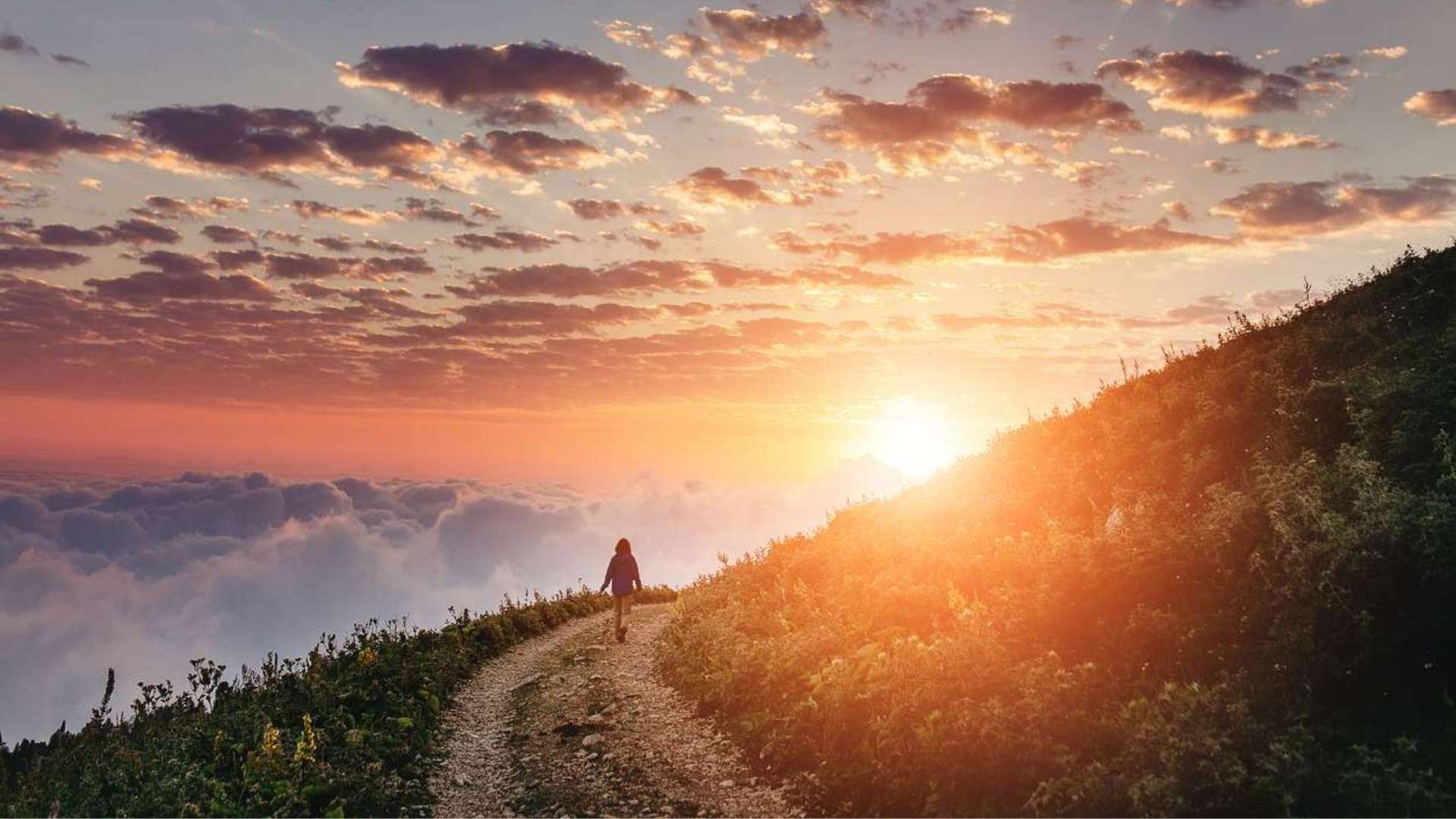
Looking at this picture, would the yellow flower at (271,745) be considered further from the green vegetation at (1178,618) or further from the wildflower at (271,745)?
the green vegetation at (1178,618)

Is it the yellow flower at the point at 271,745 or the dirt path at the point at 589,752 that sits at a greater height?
the yellow flower at the point at 271,745

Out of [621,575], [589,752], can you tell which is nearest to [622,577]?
[621,575]

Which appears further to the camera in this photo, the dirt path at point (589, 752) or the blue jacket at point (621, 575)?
the blue jacket at point (621, 575)

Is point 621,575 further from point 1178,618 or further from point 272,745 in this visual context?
point 1178,618

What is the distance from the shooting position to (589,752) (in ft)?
48.0

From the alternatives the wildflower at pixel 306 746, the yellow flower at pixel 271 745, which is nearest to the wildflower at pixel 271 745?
Answer: the yellow flower at pixel 271 745

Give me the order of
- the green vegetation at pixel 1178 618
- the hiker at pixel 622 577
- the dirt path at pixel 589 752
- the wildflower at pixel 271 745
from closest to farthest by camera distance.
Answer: the green vegetation at pixel 1178 618 < the dirt path at pixel 589 752 < the wildflower at pixel 271 745 < the hiker at pixel 622 577

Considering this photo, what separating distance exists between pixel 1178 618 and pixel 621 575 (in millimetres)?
16296

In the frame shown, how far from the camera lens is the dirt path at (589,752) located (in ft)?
40.5

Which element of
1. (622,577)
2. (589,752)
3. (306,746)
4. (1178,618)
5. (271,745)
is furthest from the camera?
(622,577)

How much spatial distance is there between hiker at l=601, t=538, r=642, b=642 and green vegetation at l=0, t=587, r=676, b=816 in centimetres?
452

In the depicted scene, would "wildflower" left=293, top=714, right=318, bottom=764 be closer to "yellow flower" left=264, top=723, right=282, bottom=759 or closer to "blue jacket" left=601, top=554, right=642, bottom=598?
"yellow flower" left=264, top=723, right=282, bottom=759

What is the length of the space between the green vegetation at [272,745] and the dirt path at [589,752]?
827 mm

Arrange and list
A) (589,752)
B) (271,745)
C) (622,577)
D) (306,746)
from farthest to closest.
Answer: (622,577)
(589,752)
(306,746)
(271,745)
